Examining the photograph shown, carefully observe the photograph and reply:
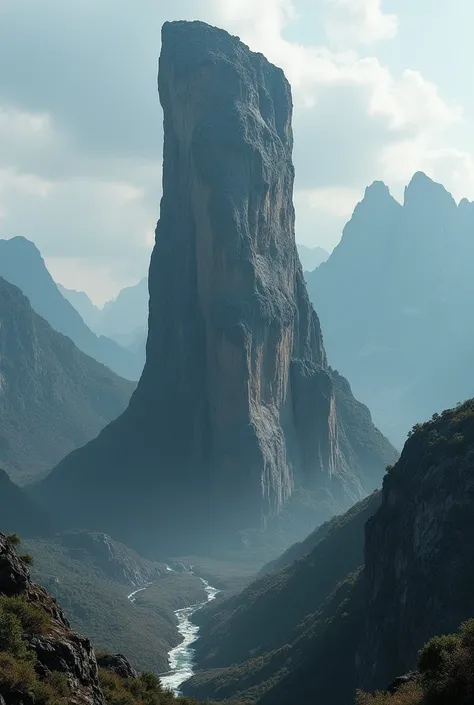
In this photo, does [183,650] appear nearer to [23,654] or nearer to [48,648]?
[48,648]

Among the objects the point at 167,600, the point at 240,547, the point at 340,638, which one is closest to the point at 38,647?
the point at 340,638

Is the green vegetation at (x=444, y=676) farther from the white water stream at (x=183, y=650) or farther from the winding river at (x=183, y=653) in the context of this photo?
the winding river at (x=183, y=653)

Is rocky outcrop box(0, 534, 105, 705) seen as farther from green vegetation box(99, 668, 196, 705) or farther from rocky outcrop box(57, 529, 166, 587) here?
rocky outcrop box(57, 529, 166, 587)

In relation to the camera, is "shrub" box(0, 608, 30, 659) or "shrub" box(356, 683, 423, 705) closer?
"shrub" box(0, 608, 30, 659)

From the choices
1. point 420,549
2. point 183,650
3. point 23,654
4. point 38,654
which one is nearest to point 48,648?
point 38,654

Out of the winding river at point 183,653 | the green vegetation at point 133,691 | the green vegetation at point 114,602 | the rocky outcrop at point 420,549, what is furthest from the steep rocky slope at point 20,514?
the green vegetation at point 133,691

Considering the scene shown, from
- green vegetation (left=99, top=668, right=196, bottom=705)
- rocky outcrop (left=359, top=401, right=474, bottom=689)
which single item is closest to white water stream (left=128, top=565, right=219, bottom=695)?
→ rocky outcrop (left=359, top=401, right=474, bottom=689)

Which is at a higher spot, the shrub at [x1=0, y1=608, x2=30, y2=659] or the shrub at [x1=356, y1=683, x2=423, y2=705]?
the shrub at [x1=0, y1=608, x2=30, y2=659]
